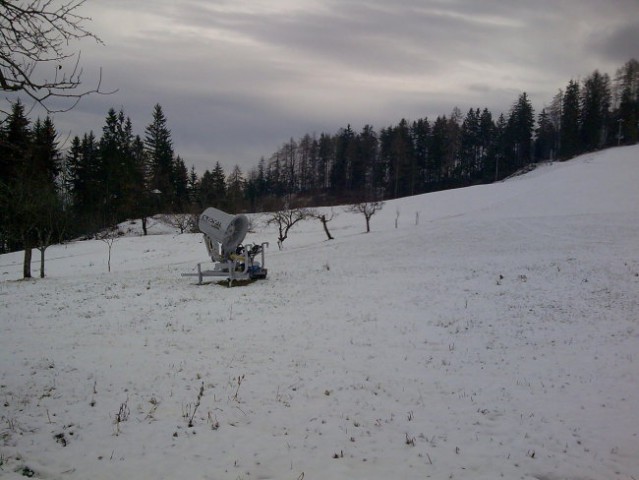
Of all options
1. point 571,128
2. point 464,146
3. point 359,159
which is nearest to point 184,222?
point 359,159

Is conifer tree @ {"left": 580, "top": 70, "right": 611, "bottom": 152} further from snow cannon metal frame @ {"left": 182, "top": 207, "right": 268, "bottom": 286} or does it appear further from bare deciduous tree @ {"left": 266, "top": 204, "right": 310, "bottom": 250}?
snow cannon metal frame @ {"left": 182, "top": 207, "right": 268, "bottom": 286}

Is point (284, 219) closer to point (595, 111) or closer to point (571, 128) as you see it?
point (571, 128)

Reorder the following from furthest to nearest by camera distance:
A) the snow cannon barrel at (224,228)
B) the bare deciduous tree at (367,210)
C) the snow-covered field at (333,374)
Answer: the bare deciduous tree at (367,210) → the snow cannon barrel at (224,228) → the snow-covered field at (333,374)

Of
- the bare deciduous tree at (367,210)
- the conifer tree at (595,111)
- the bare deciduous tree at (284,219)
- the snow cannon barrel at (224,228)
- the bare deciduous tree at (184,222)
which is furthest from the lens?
the conifer tree at (595,111)

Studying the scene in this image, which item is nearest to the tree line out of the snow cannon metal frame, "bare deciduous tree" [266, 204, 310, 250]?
"bare deciduous tree" [266, 204, 310, 250]

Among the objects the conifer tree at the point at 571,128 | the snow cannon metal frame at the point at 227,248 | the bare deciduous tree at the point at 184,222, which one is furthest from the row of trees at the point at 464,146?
the snow cannon metal frame at the point at 227,248

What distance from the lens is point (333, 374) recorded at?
9844mm

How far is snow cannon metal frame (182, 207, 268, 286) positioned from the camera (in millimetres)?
21953

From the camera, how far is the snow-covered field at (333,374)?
20.5ft

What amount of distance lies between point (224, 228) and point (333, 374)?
13.8 m

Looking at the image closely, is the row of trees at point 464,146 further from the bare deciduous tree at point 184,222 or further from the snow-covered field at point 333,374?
the snow-covered field at point 333,374

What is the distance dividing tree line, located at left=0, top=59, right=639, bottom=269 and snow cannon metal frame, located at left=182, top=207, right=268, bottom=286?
34730mm

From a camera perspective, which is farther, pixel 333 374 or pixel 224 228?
pixel 224 228

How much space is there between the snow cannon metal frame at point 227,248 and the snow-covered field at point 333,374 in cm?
102
